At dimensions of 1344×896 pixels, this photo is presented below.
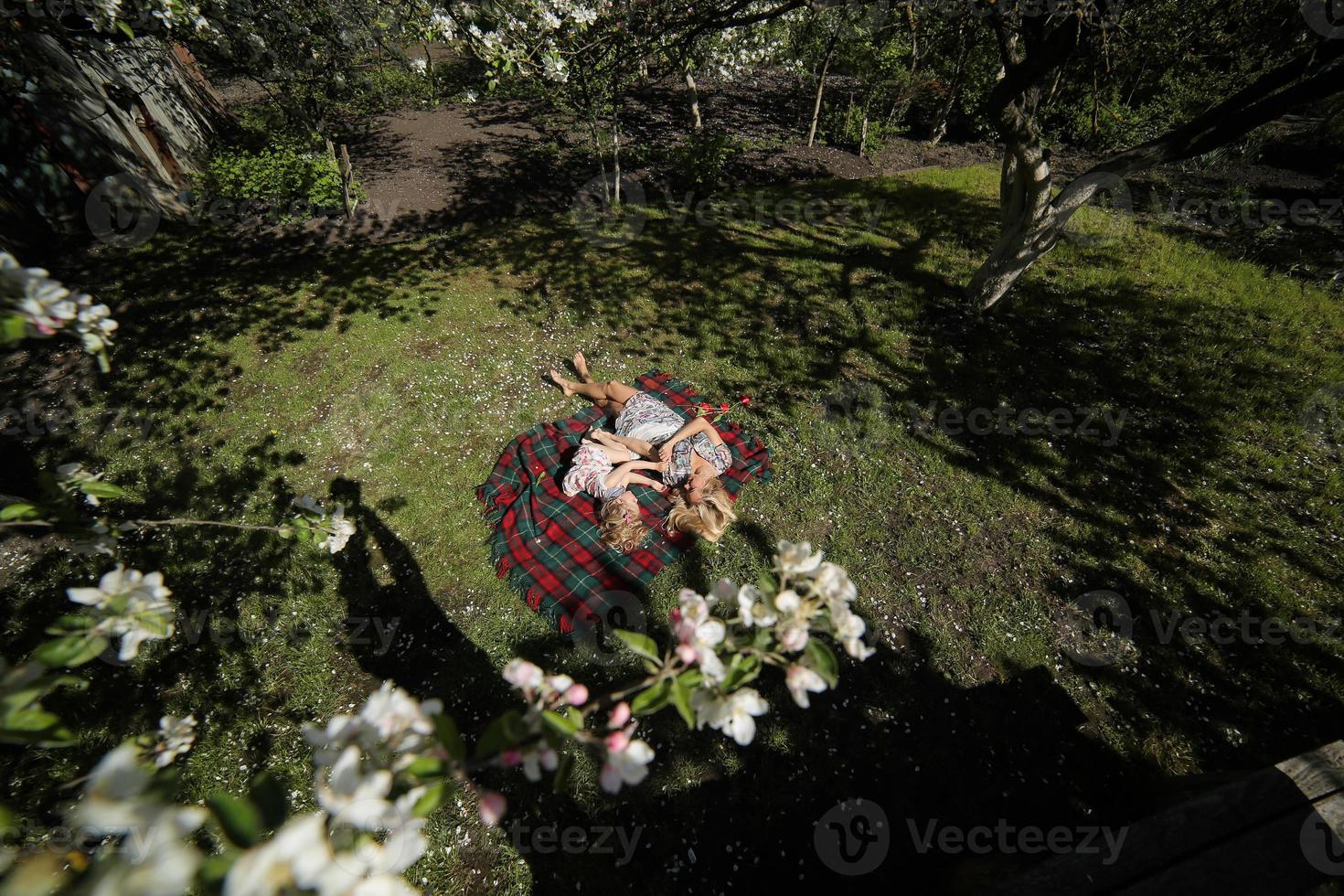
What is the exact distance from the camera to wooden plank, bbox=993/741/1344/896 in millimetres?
2639

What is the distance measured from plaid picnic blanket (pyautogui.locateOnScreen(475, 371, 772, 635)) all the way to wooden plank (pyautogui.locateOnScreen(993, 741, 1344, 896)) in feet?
12.6

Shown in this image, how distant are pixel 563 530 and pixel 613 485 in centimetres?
81

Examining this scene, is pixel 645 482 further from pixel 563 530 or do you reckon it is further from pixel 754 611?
pixel 754 611

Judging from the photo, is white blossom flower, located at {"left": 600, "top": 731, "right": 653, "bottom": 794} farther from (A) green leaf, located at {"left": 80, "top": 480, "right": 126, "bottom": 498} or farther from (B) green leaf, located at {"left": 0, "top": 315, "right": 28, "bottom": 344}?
(A) green leaf, located at {"left": 80, "top": 480, "right": 126, "bottom": 498}

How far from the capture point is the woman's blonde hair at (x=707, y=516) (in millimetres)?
5562

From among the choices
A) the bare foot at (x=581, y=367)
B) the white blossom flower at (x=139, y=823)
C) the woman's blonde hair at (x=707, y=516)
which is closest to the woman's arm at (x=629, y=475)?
the woman's blonde hair at (x=707, y=516)

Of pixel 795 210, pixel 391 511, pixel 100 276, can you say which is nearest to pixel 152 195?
pixel 100 276

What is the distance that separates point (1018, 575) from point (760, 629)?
5333 millimetres

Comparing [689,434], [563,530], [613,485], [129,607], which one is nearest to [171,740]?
[129,607]

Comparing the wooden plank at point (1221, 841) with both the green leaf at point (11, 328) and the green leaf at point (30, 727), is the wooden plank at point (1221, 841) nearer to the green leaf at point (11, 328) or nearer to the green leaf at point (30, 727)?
the green leaf at point (30, 727)

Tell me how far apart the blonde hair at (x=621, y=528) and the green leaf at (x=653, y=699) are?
162 inches

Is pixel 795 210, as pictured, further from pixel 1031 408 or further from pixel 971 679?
pixel 971 679

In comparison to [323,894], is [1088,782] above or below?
below

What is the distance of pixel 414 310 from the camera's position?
8.84m
